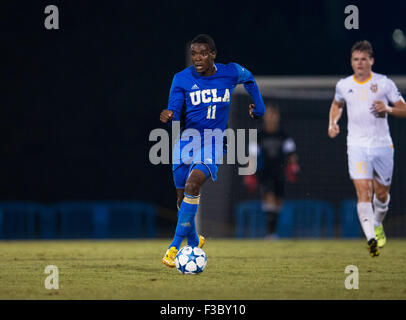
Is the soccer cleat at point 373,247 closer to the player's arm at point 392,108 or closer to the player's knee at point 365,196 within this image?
the player's knee at point 365,196

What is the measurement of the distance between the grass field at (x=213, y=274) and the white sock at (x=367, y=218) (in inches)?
11.9

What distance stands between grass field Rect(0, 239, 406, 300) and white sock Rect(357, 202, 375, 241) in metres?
0.30

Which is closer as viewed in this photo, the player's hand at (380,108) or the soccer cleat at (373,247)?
the soccer cleat at (373,247)

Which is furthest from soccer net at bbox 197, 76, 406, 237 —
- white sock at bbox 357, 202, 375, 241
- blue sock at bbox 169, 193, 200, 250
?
blue sock at bbox 169, 193, 200, 250

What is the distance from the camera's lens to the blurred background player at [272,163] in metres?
13.1

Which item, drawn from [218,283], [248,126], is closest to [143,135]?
[248,126]

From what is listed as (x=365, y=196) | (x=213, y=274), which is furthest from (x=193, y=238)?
(x=365, y=196)

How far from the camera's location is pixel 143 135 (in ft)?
64.1

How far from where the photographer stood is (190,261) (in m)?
6.98

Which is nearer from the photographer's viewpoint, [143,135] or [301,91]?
[301,91]

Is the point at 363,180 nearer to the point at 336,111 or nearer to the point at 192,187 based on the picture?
the point at 336,111

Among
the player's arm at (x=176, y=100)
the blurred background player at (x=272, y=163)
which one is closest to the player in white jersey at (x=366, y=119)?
the player's arm at (x=176, y=100)

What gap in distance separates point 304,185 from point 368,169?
613 centimetres

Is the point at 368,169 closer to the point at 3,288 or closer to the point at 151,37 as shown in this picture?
the point at 3,288
